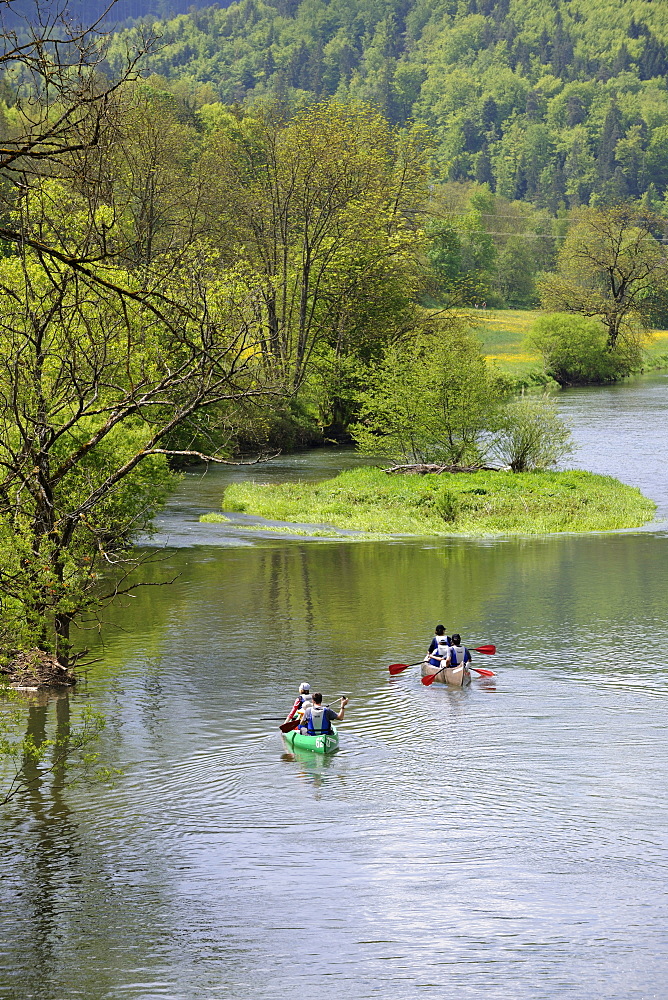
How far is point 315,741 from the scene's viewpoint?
20.5 meters

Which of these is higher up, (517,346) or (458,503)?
(517,346)

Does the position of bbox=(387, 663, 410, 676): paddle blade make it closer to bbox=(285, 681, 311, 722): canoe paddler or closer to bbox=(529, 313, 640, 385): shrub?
bbox=(285, 681, 311, 722): canoe paddler

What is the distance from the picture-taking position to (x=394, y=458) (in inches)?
2157

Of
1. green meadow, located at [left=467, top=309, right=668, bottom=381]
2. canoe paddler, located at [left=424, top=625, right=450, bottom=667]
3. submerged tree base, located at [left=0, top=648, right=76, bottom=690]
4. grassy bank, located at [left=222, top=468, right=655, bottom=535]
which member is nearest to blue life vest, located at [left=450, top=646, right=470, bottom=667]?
canoe paddler, located at [left=424, top=625, right=450, bottom=667]

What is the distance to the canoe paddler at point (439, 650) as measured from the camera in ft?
79.5

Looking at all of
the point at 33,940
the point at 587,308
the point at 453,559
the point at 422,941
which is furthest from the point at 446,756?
the point at 587,308

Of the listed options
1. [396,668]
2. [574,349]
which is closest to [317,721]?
[396,668]

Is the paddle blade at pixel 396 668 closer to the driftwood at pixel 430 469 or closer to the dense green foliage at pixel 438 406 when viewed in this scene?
the driftwood at pixel 430 469

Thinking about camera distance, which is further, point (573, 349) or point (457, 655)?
point (573, 349)

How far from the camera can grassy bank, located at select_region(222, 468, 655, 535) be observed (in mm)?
42750

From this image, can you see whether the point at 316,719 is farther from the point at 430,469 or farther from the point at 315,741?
the point at 430,469

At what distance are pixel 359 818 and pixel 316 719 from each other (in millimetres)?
2868

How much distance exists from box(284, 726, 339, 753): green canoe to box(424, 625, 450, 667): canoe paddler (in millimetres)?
4059

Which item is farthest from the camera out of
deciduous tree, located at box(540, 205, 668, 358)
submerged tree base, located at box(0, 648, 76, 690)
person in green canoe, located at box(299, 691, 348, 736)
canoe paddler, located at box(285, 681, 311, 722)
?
deciduous tree, located at box(540, 205, 668, 358)
